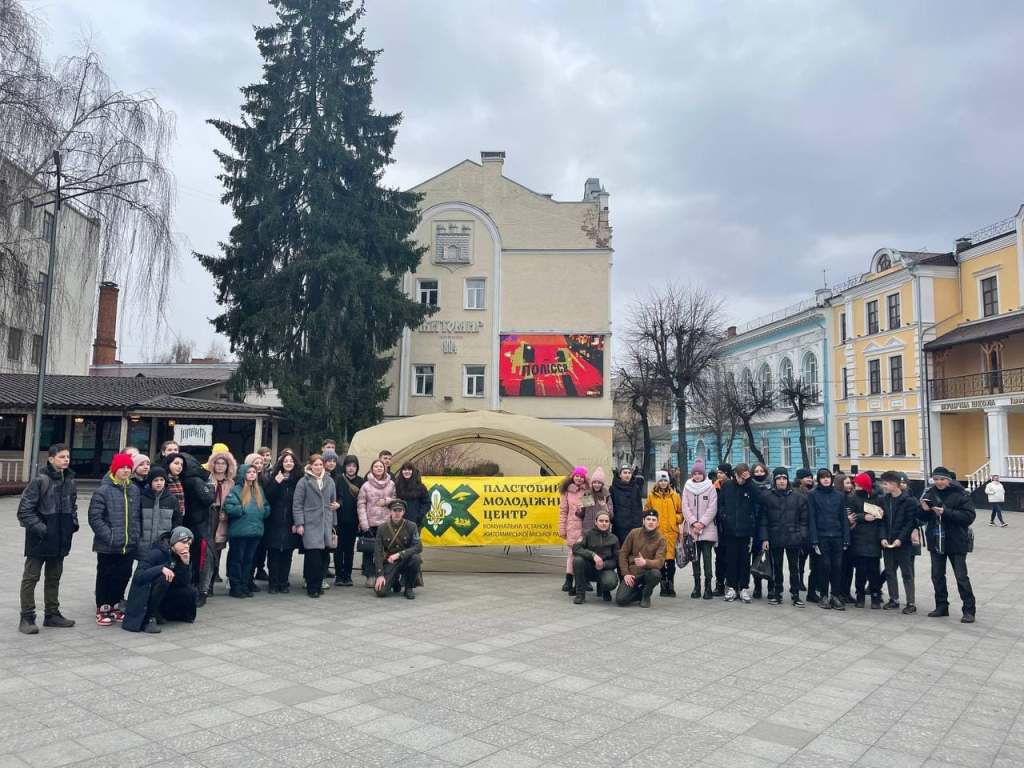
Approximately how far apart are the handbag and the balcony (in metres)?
27.2

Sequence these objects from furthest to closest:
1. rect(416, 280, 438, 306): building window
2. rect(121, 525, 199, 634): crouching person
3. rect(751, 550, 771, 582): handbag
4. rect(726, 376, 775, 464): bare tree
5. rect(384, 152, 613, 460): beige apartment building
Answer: rect(726, 376, 775, 464): bare tree < rect(416, 280, 438, 306): building window < rect(384, 152, 613, 460): beige apartment building < rect(751, 550, 771, 582): handbag < rect(121, 525, 199, 634): crouching person

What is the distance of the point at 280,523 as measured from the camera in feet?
31.1

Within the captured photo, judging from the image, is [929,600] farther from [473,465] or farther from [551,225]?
[551,225]

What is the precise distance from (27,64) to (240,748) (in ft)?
49.4

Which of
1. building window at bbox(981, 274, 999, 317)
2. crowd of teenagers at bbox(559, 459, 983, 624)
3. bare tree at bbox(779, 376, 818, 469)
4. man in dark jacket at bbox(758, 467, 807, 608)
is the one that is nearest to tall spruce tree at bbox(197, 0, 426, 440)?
crowd of teenagers at bbox(559, 459, 983, 624)

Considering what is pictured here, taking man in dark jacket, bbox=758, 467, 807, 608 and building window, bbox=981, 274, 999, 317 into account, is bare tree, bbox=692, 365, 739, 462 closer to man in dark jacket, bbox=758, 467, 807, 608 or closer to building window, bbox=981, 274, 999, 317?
building window, bbox=981, 274, 999, 317

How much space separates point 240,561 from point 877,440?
121ft

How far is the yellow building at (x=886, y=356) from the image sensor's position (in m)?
35.4

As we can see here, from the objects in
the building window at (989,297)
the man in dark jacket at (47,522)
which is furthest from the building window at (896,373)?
the man in dark jacket at (47,522)

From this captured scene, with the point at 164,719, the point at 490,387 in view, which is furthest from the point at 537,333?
the point at 164,719

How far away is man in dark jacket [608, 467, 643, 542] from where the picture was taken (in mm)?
10102

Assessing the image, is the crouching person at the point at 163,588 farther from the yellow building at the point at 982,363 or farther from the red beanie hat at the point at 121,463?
the yellow building at the point at 982,363

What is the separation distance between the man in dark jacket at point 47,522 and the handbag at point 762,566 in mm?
8073

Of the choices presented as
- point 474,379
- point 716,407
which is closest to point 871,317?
point 716,407
